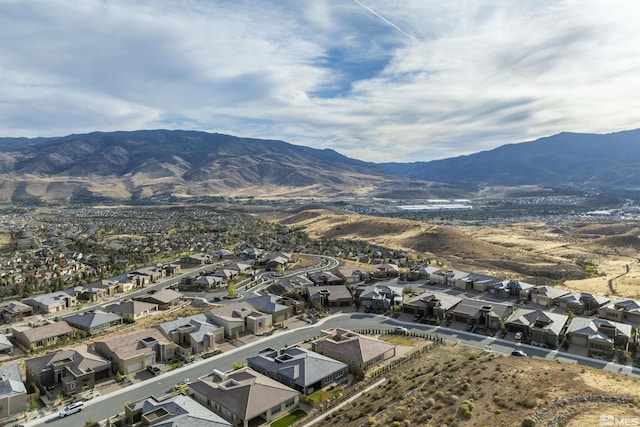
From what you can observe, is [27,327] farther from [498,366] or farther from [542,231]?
[542,231]

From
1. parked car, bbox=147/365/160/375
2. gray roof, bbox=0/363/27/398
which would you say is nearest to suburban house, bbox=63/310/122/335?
gray roof, bbox=0/363/27/398

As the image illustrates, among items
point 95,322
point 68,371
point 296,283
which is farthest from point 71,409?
point 296,283

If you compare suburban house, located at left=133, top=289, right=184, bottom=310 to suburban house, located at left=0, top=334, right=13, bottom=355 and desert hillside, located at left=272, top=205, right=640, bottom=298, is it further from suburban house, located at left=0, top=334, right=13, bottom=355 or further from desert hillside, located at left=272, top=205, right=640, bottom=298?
desert hillside, located at left=272, top=205, right=640, bottom=298

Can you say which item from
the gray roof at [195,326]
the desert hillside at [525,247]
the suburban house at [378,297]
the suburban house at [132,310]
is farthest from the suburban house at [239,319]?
the desert hillside at [525,247]

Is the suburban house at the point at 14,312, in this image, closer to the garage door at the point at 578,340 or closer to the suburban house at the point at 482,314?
the suburban house at the point at 482,314

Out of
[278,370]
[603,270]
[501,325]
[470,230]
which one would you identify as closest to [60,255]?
[278,370]
